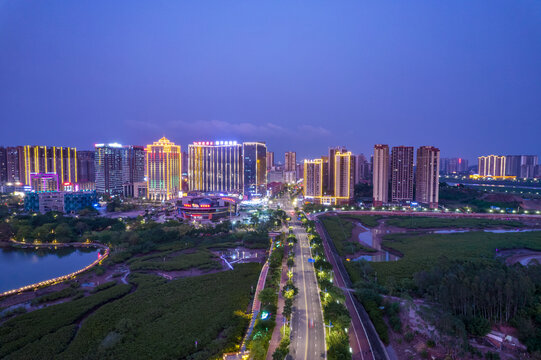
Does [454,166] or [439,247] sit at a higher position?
[454,166]

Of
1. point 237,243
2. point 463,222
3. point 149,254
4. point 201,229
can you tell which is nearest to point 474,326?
point 237,243

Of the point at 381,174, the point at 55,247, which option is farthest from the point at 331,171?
the point at 55,247

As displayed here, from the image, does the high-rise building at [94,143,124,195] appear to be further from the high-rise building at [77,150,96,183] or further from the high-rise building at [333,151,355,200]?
the high-rise building at [333,151,355,200]

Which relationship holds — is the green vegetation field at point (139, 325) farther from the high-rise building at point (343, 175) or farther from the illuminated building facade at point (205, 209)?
the high-rise building at point (343, 175)

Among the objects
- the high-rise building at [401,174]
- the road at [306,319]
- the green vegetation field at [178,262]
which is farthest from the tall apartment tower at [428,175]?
the green vegetation field at [178,262]

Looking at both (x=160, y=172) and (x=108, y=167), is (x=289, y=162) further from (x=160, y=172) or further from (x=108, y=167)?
(x=108, y=167)
